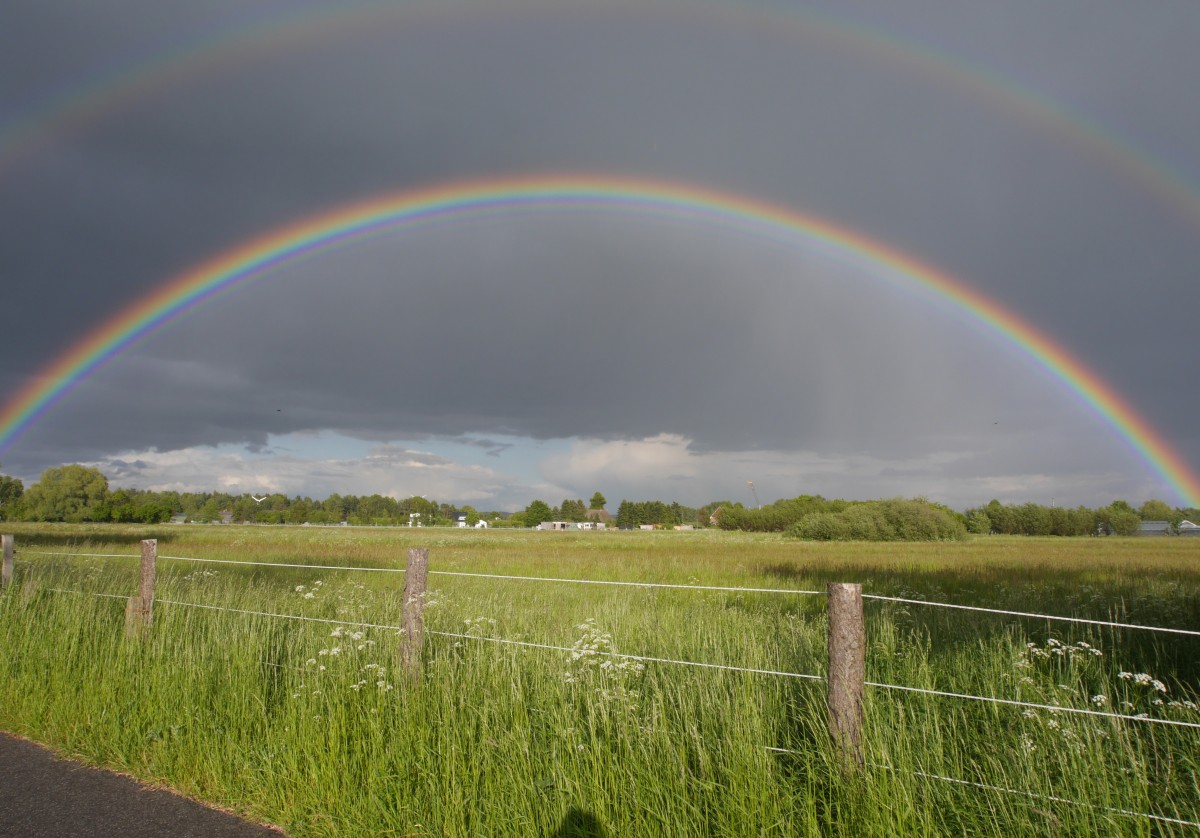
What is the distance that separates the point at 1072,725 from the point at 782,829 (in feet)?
7.06

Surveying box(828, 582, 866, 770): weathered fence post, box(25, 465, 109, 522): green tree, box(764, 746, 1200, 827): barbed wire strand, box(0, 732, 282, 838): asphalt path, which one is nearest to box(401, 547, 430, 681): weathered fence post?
box(0, 732, 282, 838): asphalt path

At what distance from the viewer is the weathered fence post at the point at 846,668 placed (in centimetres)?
421

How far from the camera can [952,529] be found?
276ft

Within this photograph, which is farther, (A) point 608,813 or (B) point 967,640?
(B) point 967,640

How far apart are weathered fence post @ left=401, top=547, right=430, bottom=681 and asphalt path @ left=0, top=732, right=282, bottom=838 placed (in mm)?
1639

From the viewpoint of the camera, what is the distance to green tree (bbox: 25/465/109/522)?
409 feet

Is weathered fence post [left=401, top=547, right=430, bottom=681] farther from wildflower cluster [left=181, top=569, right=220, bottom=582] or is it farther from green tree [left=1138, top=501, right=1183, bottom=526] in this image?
green tree [left=1138, top=501, right=1183, bottom=526]

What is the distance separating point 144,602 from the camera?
8102 mm

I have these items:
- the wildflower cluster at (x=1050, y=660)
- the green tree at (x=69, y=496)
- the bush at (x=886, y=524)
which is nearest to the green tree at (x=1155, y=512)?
the bush at (x=886, y=524)

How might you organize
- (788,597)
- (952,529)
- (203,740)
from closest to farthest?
1. (203,740)
2. (788,597)
3. (952,529)

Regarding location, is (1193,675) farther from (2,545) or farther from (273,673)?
(2,545)

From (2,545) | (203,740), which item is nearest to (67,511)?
(2,545)

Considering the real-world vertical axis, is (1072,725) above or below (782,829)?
above

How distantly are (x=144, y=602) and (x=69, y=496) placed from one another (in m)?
150
